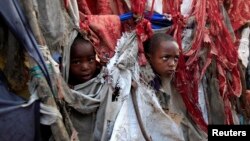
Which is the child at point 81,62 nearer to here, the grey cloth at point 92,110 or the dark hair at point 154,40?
the grey cloth at point 92,110

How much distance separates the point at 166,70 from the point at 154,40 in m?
0.25

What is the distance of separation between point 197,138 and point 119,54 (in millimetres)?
930

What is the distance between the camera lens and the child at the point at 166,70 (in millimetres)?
3373

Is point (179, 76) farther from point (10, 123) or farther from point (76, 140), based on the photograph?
point (10, 123)

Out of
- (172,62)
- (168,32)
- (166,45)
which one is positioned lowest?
(172,62)

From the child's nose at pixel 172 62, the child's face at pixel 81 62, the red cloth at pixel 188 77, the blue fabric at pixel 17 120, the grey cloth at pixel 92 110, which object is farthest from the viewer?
the red cloth at pixel 188 77

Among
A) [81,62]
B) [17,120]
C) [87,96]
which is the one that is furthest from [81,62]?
[17,120]

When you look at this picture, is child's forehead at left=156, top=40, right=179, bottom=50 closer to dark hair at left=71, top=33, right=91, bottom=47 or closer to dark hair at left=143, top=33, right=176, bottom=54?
dark hair at left=143, top=33, right=176, bottom=54

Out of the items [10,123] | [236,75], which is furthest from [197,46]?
[10,123]

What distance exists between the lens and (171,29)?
373cm

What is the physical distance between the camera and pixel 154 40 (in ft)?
11.3

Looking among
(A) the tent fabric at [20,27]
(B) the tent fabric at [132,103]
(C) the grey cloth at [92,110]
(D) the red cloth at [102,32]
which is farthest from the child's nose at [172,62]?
(A) the tent fabric at [20,27]

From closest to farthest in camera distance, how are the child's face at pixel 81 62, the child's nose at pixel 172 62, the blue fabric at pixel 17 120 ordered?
the blue fabric at pixel 17 120 → the child's face at pixel 81 62 → the child's nose at pixel 172 62

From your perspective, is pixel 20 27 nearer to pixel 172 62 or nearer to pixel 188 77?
pixel 172 62
